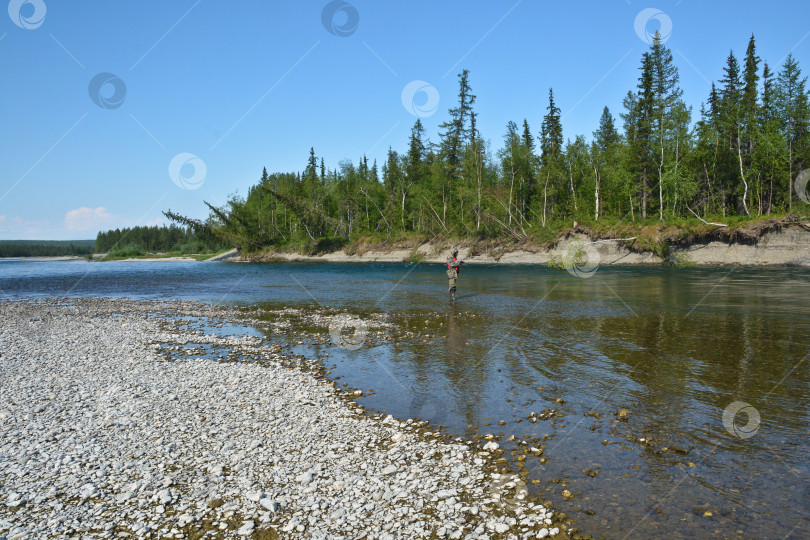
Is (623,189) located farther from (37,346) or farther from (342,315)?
(37,346)

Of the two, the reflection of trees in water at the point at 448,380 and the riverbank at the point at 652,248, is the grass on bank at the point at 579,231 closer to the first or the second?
the riverbank at the point at 652,248

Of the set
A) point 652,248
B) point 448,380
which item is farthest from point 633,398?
point 652,248

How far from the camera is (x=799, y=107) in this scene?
189 feet

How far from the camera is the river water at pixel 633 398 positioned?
6.77 m

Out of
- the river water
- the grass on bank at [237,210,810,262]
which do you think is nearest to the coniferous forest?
the grass on bank at [237,210,810,262]

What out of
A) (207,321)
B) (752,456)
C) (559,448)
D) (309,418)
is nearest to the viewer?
(752,456)

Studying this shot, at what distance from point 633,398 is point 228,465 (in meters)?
9.51

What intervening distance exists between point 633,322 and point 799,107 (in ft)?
192

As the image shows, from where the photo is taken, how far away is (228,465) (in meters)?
7.98

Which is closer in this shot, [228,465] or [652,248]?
[228,465]

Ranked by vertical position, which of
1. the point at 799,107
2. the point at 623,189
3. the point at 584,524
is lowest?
the point at 584,524

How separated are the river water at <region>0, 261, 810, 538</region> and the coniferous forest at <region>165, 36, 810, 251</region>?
43.7 m

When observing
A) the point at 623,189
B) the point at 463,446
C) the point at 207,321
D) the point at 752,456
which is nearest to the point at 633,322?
the point at 752,456

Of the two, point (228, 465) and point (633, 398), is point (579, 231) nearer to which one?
point (633, 398)
